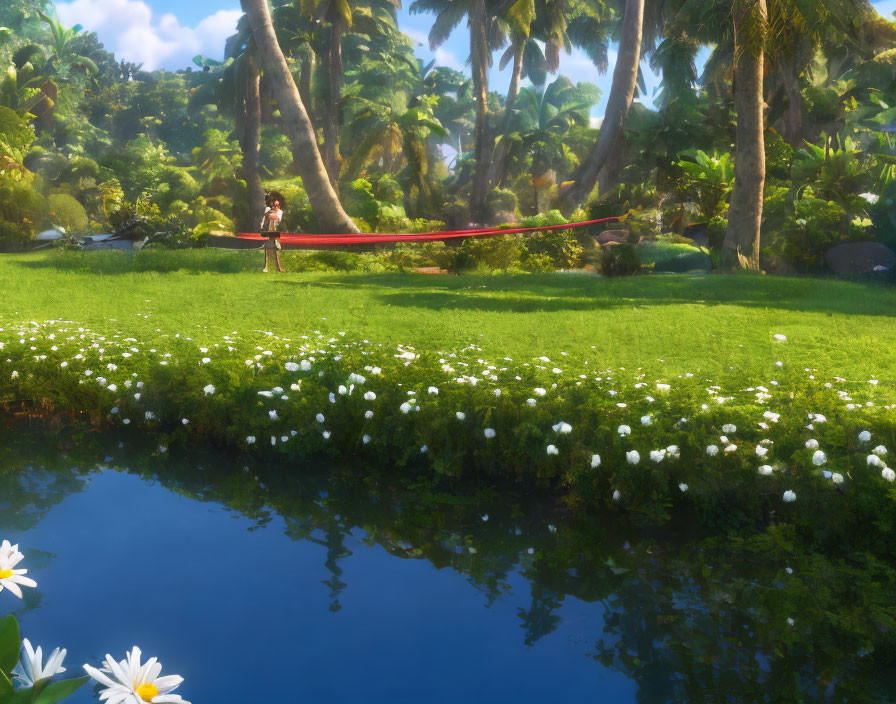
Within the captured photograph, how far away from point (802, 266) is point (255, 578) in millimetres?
15223

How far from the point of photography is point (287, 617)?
13.7 ft

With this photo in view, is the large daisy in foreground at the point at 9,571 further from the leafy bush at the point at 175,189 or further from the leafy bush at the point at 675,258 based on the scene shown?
the leafy bush at the point at 175,189

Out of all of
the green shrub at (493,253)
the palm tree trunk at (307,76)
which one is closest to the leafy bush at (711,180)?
the green shrub at (493,253)

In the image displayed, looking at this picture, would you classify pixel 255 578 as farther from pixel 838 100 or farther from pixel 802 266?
pixel 838 100

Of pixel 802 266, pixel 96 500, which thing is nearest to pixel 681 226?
pixel 802 266

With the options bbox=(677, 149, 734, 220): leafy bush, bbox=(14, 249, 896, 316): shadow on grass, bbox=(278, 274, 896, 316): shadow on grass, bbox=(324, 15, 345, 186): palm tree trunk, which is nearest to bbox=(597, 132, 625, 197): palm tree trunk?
bbox=(677, 149, 734, 220): leafy bush

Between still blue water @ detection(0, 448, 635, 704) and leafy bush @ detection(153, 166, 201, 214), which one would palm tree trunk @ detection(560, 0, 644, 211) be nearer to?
leafy bush @ detection(153, 166, 201, 214)

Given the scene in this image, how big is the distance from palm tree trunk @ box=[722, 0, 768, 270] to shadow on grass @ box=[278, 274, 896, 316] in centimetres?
156

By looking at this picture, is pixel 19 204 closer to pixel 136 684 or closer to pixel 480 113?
pixel 480 113

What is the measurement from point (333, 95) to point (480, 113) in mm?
6624

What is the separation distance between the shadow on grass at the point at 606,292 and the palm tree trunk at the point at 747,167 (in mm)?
1557

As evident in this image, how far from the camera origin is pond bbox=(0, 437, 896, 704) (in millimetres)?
3684

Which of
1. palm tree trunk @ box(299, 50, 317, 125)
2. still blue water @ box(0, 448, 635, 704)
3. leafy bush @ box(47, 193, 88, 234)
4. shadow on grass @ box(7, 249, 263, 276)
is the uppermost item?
palm tree trunk @ box(299, 50, 317, 125)

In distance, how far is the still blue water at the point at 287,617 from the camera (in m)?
3.66
